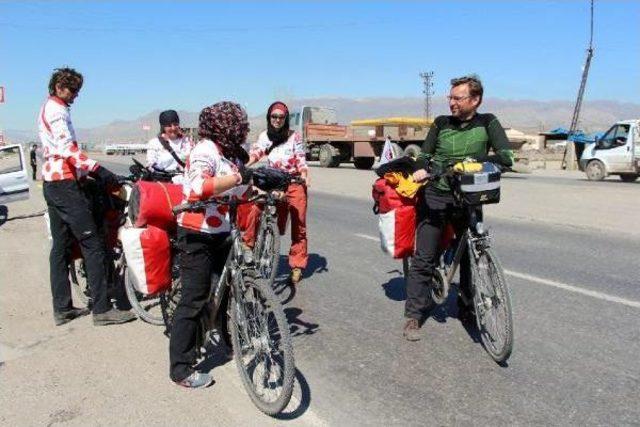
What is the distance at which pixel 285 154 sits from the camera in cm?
675

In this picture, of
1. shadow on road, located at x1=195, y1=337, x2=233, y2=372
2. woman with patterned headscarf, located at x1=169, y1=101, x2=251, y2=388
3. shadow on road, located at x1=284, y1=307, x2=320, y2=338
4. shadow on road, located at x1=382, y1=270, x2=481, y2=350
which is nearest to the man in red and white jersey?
shadow on road, located at x1=195, y1=337, x2=233, y2=372

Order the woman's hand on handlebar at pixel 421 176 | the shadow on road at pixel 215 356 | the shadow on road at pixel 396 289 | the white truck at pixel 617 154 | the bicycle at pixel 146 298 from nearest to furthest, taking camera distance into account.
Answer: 1. the shadow on road at pixel 215 356
2. the woman's hand on handlebar at pixel 421 176
3. the bicycle at pixel 146 298
4. the shadow on road at pixel 396 289
5. the white truck at pixel 617 154

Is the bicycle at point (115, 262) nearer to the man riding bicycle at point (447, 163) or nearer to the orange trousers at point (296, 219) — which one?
the orange trousers at point (296, 219)

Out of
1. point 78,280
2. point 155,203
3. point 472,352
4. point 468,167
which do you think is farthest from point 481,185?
point 78,280

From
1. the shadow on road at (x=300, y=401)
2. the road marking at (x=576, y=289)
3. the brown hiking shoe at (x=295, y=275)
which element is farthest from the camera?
the brown hiking shoe at (x=295, y=275)

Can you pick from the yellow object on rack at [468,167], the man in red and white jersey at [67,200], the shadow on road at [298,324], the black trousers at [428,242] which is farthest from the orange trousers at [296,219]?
the yellow object on rack at [468,167]

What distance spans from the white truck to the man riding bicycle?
1906 centimetres

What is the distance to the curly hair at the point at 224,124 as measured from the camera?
3.64 m

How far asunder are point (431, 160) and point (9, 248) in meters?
7.24

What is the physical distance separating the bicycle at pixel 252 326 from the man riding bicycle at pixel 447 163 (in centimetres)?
145

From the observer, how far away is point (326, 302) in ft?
19.6

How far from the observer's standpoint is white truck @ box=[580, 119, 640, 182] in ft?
69.9

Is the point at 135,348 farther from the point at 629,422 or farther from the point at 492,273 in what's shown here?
the point at 629,422

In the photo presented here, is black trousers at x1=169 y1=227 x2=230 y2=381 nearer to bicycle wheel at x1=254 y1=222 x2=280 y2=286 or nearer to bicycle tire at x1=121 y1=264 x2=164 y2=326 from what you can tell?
bicycle tire at x1=121 y1=264 x2=164 y2=326
